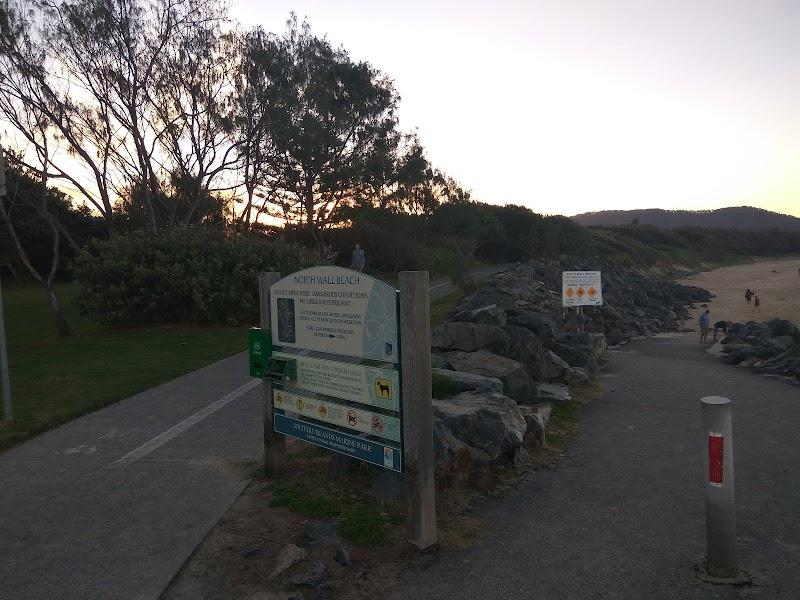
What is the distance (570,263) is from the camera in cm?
3903

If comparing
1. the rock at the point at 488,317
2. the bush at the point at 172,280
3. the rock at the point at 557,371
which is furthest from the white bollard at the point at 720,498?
the bush at the point at 172,280

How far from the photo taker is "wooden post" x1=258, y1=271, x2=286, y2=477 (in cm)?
612

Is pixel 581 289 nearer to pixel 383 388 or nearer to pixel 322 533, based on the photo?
pixel 383 388

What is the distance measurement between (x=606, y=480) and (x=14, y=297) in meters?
37.7

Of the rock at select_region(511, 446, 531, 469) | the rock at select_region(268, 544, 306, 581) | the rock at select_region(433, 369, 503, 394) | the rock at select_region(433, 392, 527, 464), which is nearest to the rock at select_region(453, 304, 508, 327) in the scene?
the rock at select_region(433, 369, 503, 394)

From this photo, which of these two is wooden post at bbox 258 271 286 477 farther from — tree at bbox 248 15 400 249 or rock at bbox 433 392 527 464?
tree at bbox 248 15 400 249

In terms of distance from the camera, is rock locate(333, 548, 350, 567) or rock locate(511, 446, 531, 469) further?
rock locate(511, 446, 531, 469)

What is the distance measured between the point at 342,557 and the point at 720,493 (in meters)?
2.59

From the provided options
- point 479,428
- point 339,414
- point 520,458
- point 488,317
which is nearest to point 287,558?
point 339,414

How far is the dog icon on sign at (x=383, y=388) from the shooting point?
16.0 ft

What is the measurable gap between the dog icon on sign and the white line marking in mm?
3315

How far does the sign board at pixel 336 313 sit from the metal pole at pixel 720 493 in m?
2.23

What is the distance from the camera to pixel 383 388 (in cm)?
494

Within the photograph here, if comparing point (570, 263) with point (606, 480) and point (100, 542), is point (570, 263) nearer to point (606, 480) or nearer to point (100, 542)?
point (606, 480)
